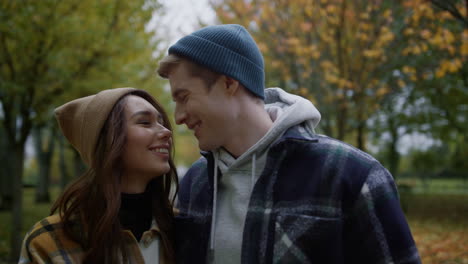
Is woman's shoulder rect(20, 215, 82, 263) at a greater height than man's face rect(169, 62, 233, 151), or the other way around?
man's face rect(169, 62, 233, 151)

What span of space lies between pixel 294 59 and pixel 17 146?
563 cm

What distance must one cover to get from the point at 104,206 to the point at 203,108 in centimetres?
73

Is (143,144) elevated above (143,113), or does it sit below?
below

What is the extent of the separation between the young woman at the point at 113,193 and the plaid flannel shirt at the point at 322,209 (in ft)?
2.10

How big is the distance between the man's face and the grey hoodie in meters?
0.12

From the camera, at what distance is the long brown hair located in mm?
2125

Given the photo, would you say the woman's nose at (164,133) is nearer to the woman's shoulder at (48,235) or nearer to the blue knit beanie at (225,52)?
the blue knit beanie at (225,52)

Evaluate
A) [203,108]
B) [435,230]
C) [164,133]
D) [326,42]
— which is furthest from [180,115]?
[435,230]

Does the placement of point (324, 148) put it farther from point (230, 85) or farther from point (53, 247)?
point (53, 247)

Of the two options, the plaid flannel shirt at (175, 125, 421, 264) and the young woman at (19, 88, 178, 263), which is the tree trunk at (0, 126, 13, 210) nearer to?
the young woman at (19, 88, 178, 263)

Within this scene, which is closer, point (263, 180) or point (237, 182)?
point (263, 180)

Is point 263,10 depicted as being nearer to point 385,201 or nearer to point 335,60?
point 335,60

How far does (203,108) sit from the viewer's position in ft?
7.14

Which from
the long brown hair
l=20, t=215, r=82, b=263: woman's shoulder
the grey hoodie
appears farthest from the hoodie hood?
l=20, t=215, r=82, b=263: woman's shoulder
